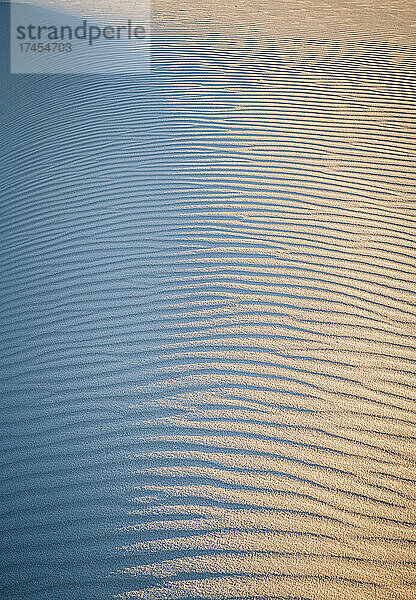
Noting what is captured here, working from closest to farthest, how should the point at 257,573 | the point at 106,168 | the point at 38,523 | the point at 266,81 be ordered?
the point at 257,573 → the point at 38,523 → the point at 106,168 → the point at 266,81

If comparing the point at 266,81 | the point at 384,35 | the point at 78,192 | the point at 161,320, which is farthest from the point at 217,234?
the point at 384,35

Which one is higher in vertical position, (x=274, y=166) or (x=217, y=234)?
(x=274, y=166)

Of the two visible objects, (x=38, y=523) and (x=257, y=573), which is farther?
(x=38, y=523)

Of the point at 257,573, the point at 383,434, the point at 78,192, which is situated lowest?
the point at 257,573

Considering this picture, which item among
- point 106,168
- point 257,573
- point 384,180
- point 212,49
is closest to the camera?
point 257,573

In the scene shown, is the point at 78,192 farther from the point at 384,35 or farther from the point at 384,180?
the point at 384,35

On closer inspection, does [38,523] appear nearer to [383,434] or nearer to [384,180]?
[383,434]

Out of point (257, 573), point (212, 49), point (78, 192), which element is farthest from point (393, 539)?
point (212, 49)
